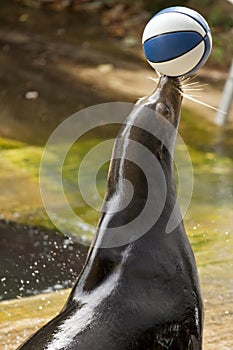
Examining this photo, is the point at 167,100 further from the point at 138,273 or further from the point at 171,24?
the point at 138,273

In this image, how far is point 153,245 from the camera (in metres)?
2.71

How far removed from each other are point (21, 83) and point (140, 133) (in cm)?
588

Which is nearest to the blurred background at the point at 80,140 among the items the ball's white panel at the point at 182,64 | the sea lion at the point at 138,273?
the sea lion at the point at 138,273

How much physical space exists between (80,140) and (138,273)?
448cm

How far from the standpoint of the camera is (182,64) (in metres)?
2.89

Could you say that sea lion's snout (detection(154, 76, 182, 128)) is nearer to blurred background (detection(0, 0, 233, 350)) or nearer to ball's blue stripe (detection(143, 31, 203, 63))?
ball's blue stripe (detection(143, 31, 203, 63))

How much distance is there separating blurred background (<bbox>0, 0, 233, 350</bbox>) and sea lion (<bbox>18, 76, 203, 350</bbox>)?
872mm

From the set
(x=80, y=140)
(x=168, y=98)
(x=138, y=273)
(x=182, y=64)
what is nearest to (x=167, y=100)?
(x=168, y=98)

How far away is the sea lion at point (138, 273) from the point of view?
8.54 ft

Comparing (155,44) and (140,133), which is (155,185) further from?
(155,44)

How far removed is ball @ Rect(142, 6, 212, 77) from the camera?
294 cm

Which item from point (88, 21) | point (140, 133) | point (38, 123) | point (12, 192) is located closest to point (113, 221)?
point (140, 133)

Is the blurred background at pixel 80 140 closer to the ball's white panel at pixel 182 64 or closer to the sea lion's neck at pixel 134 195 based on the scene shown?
the sea lion's neck at pixel 134 195

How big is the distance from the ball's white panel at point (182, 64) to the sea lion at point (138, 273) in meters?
0.06
